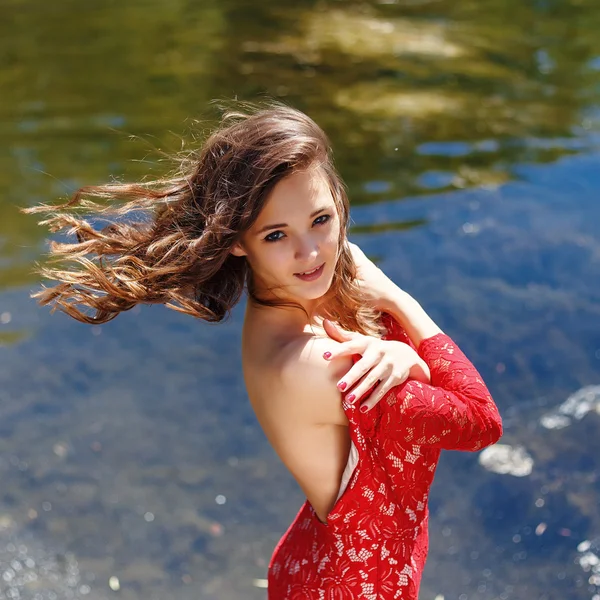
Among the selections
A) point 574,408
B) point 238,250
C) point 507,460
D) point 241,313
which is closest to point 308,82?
point 241,313

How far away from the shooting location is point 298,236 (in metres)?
2.01

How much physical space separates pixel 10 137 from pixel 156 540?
16.4 feet

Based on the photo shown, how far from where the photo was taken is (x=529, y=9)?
1062 cm

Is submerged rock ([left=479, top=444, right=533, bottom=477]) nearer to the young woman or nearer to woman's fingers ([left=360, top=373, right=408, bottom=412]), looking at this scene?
the young woman

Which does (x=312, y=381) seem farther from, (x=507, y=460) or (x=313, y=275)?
(x=507, y=460)

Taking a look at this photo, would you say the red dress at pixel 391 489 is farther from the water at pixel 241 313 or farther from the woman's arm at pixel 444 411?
the water at pixel 241 313

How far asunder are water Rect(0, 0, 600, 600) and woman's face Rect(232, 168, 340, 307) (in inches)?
60.7

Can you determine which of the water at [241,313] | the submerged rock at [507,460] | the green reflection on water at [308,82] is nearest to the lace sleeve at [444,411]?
the water at [241,313]

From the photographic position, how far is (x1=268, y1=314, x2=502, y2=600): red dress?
6.38 ft

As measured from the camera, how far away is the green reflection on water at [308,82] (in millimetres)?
6941

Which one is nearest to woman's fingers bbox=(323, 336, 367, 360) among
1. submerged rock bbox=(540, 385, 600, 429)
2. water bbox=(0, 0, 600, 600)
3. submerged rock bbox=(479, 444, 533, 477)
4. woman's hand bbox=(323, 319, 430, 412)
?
woman's hand bbox=(323, 319, 430, 412)

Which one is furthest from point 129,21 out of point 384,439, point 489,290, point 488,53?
point 384,439

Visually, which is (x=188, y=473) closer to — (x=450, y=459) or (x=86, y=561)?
(x=86, y=561)

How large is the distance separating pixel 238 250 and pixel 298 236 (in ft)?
0.53
